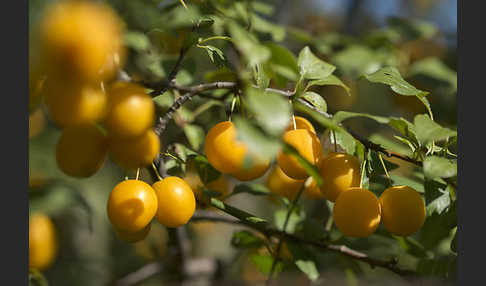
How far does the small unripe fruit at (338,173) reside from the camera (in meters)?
0.71

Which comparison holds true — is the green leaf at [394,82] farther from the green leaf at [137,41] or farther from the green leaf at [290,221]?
the green leaf at [137,41]

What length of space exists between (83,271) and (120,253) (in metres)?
0.32

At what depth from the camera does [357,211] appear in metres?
0.68

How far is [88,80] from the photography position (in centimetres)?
45

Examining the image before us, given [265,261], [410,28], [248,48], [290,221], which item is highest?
[248,48]

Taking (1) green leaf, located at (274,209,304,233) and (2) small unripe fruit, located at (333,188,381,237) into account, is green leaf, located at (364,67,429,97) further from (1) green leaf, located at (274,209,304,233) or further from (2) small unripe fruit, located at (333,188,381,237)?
(1) green leaf, located at (274,209,304,233)

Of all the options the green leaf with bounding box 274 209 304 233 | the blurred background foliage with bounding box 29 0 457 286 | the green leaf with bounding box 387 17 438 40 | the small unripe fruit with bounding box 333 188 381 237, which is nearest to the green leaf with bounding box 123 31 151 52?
the blurred background foliage with bounding box 29 0 457 286

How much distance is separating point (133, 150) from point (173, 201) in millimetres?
153

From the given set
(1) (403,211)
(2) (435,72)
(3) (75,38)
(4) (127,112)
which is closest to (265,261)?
(1) (403,211)

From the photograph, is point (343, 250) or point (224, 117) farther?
point (224, 117)

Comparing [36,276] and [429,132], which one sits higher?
[429,132]

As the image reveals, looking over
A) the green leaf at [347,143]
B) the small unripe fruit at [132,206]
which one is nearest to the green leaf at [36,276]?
the small unripe fruit at [132,206]

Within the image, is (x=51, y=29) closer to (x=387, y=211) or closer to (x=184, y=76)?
(x=387, y=211)

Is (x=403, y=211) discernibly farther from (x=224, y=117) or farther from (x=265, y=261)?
(x=224, y=117)
